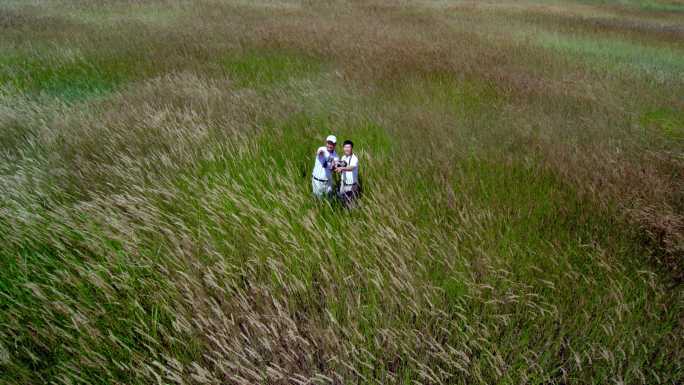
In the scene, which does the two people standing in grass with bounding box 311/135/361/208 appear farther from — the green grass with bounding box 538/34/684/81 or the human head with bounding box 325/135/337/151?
the green grass with bounding box 538/34/684/81

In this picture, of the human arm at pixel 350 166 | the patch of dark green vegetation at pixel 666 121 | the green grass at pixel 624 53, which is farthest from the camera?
the green grass at pixel 624 53

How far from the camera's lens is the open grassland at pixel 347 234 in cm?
148

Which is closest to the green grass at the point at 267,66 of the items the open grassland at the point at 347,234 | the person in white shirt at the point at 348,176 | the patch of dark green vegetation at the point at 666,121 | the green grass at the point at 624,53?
the open grassland at the point at 347,234

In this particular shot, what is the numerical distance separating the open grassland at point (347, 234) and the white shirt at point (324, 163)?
24 centimetres

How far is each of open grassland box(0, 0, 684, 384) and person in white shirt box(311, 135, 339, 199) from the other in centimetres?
14

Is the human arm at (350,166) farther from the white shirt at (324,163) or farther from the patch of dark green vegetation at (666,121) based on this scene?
the patch of dark green vegetation at (666,121)

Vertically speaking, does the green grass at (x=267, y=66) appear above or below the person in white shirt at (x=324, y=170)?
above

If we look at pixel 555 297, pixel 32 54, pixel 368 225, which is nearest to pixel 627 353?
pixel 555 297

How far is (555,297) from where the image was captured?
175cm

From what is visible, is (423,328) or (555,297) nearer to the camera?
(423,328)

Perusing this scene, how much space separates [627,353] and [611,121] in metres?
3.84

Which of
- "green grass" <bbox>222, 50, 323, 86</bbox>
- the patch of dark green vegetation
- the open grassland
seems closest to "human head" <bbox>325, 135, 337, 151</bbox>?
the open grassland

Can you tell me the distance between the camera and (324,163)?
242 cm

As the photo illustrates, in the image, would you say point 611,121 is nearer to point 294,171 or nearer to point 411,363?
point 294,171
